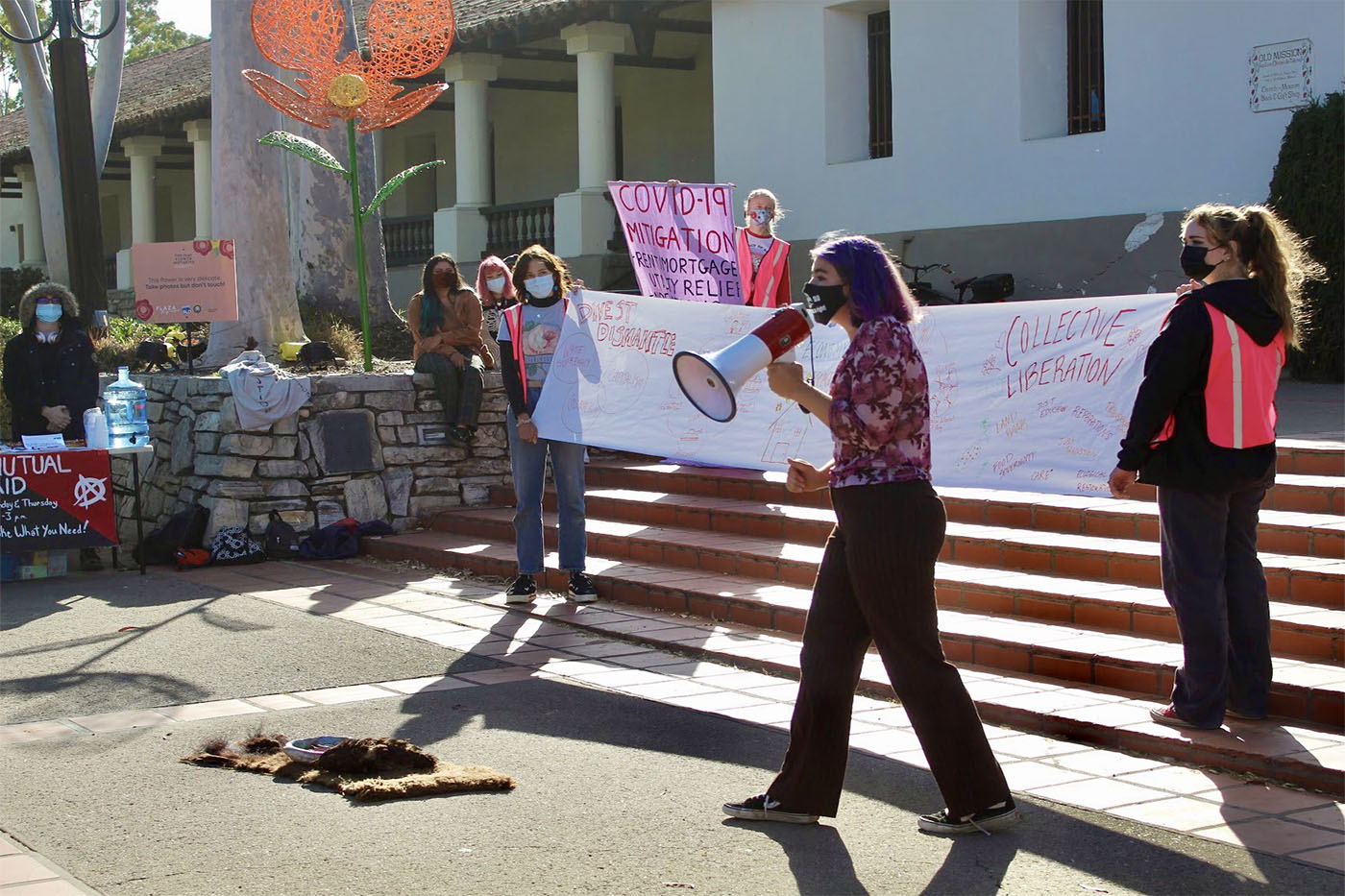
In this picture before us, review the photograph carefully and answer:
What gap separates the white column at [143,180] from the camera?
3062 centimetres

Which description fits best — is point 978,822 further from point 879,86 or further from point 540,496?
point 879,86

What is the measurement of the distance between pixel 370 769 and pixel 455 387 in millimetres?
6326

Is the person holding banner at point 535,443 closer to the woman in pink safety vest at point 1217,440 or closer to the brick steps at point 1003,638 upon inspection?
the brick steps at point 1003,638

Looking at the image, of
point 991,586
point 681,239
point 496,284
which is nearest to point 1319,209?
point 681,239

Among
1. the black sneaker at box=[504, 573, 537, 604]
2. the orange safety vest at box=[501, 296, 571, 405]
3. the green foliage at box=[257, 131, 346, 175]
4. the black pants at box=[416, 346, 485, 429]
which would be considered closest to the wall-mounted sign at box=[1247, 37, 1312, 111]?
the black pants at box=[416, 346, 485, 429]

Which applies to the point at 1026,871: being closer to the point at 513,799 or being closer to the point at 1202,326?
the point at 513,799

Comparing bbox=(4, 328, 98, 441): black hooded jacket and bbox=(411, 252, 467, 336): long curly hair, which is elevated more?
bbox=(411, 252, 467, 336): long curly hair

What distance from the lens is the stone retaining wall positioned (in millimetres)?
10891

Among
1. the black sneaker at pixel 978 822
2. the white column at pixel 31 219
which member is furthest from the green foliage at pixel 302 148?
the white column at pixel 31 219

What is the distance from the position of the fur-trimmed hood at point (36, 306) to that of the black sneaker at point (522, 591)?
4.00 m

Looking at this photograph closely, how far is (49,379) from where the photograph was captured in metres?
10.4

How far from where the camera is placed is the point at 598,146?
20.4m

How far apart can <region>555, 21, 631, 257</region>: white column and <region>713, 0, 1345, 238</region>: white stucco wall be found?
1777mm

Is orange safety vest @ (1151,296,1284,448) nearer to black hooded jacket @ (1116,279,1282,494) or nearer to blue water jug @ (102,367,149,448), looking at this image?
black hooded jacket @ (1116,279,1282,494)
